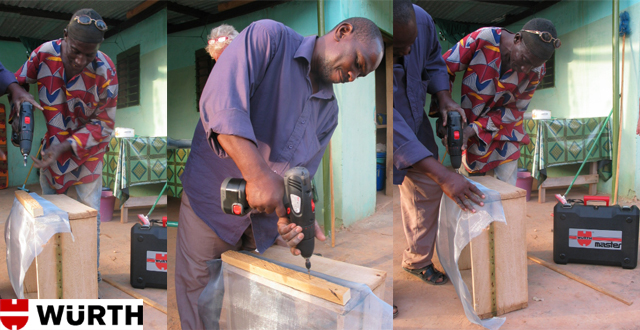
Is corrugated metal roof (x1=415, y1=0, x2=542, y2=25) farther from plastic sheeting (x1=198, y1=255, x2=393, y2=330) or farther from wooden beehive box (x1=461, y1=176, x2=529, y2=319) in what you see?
plastic sheeting (x1=198, y1=255, x2=393, y2=330)

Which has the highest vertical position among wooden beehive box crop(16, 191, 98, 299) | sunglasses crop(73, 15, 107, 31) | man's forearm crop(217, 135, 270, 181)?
sunglasses crop(73, 15, 107, 31)

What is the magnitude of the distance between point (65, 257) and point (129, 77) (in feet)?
1.92

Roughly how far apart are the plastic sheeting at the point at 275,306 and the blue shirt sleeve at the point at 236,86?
426 mm

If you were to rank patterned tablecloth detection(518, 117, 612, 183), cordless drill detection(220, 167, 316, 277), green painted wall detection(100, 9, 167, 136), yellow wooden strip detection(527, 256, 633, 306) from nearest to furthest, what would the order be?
cordless drill detection(220, 167, 316, 277), green painted wall detection(100, 9, 167, 136), patterned tablecloth detection(518, 117, 612, 183), yellow wooden strip detection(527, 256, 633, 306)

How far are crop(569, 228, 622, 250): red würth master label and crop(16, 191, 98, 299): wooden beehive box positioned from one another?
271 cm

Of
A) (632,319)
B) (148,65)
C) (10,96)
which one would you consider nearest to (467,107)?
(632,319)

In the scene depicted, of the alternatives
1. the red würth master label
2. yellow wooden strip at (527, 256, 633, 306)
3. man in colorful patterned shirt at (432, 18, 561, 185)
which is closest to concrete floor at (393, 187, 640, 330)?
yellow wooden strip at (527, 256, 633, 306)

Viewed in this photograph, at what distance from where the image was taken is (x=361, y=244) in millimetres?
1936

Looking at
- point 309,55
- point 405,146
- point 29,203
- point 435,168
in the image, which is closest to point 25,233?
point 29,203

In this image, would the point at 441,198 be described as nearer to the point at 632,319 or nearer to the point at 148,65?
the point at 632,319

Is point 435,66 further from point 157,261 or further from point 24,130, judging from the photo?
point 24,130

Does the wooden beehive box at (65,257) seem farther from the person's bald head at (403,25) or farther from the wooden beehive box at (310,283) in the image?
the person's bald head at (403,25)

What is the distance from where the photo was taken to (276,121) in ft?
4.10

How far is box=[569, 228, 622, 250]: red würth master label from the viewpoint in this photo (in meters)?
2.65
